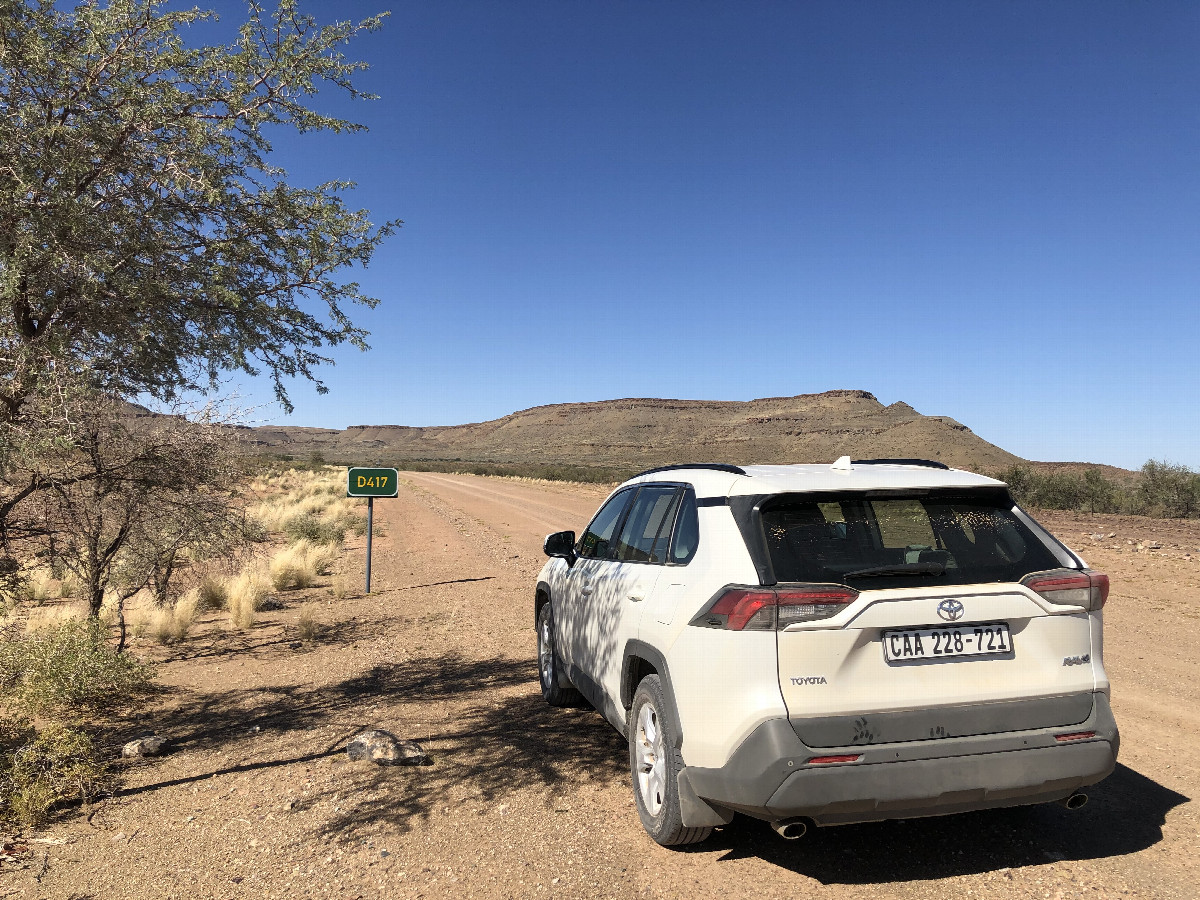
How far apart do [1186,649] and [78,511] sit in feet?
32.3

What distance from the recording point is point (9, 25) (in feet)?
12.7

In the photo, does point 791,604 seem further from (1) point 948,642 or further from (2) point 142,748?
(2) point 142,748

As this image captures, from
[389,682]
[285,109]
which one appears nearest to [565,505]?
[389,682]

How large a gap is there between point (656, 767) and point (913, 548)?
1609 millimetres

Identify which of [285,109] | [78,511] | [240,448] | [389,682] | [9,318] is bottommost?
[389,682]

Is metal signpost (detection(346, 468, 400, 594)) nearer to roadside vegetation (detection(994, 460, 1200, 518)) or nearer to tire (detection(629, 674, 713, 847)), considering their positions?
tire (detection(629, 674, 713, 847))

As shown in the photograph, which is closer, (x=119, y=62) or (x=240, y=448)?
(x=119, y=62)

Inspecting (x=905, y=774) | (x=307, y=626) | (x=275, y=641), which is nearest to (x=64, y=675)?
(x=275, y=641)

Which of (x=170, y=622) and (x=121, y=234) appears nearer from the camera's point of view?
(x=121, y=234)

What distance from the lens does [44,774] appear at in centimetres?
420

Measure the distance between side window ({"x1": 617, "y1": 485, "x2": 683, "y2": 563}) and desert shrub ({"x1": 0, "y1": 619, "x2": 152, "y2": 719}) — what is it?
15.0 ft

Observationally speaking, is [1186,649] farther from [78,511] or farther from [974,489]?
[78,511]

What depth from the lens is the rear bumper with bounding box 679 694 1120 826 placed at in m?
2.79

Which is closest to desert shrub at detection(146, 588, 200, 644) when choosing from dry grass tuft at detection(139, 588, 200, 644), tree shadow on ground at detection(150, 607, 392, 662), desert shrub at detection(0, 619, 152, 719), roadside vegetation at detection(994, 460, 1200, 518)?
dry grass tuft at detection(139, 588, 200, 644)
